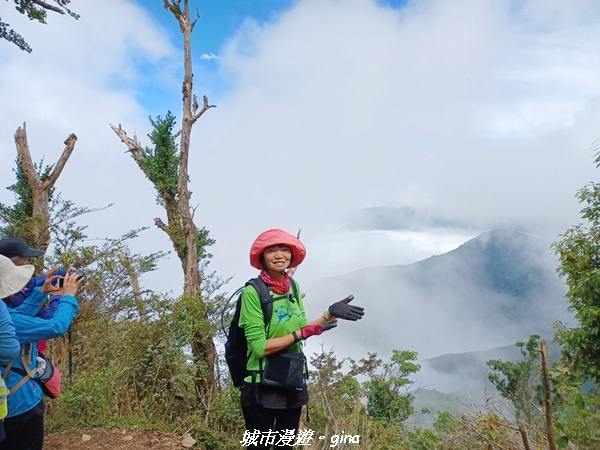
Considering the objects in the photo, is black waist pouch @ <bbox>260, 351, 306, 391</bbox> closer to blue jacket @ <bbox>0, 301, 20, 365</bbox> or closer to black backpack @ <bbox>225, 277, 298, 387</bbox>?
black backpack @ <bbox>225, 277, 298, 387</bbox>

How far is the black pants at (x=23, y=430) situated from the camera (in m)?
2.21

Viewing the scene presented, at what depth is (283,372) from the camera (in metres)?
2.43

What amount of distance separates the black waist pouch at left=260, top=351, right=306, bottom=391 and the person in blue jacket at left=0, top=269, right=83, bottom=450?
985mm

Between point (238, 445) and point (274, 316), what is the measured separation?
6.71ft

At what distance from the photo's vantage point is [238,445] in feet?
13.0

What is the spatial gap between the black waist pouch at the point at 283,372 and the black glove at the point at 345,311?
32 centimetres

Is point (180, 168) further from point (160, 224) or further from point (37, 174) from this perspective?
point (37, 174)

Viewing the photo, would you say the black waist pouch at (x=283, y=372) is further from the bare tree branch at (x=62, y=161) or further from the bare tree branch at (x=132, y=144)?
the bare tree branch at (x=132, y=144)

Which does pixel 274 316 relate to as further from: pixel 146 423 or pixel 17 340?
pixel 146 423

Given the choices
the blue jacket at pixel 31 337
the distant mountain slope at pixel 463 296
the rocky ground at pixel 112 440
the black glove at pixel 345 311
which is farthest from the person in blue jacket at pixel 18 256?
the distant mountain slope at pixel 463 296

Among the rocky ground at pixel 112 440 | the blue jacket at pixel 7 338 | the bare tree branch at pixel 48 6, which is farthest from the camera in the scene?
the bare tree branch at pixel 48 6

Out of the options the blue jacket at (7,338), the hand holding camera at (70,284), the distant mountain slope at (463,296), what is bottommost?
the blue jacket at (7,338)

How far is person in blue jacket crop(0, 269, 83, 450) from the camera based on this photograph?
2.19m

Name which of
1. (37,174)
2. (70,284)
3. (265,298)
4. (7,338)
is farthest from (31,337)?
(37,174)
